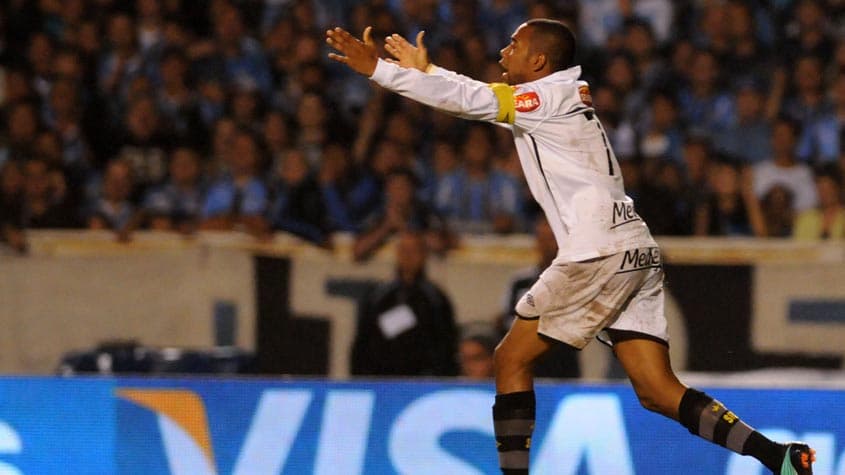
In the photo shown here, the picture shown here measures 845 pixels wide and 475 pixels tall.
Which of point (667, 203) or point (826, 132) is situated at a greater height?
point (826, 132)

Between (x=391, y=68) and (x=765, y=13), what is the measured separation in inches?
233

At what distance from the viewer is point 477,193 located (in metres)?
9.52

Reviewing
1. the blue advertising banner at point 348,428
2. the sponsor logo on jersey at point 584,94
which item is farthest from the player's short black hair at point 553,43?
the blue advertising banner at point 348,428

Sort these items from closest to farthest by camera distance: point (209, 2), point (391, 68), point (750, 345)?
point (391, 68)
point (750, 345)
point (209, 2)

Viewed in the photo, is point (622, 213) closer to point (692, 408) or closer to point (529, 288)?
point (692, 408)

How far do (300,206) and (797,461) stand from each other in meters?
4.95

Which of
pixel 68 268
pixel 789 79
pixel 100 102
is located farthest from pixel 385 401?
pixel 100 102

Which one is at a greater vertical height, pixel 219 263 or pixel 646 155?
pixel 646 155

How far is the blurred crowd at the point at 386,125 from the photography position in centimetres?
905

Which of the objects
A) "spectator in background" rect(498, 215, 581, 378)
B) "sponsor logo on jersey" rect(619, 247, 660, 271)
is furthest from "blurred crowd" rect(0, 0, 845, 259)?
"sponsor logo on jersey" rect(619, 247, 660, 271)

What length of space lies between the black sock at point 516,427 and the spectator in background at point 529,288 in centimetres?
298

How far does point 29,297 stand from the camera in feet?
31.2

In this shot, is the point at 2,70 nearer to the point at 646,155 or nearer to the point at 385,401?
the point at 646,155

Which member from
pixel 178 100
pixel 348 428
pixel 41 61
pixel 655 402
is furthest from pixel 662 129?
pixel 41 61
